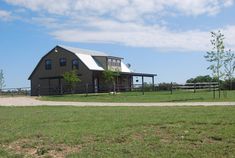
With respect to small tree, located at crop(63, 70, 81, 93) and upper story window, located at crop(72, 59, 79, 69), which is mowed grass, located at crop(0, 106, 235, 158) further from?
upper story window, located at crop(72, 59, 79, 69)

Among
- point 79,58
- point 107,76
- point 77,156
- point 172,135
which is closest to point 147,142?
point 172,135

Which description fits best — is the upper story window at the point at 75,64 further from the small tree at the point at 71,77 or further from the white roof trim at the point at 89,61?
the small tree at the point at 71,77

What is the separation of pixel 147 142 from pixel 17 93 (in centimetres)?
5585

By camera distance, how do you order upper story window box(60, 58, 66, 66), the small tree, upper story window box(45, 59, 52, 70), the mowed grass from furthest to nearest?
upper story window box(45, 59, 52, 70) < upper story window box(60, 58, 66, 66) < the small tree < the mowed grass

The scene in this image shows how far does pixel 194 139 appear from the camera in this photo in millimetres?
9758

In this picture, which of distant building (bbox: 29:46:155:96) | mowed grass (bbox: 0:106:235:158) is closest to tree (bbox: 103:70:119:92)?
distant building (bbox: 29:46:155:96)

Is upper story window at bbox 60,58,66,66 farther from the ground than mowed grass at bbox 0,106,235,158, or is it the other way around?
upper story window at bbox 60,58,66,66

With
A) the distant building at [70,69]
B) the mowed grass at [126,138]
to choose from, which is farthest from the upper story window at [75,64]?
the mowed grass at [126,138]

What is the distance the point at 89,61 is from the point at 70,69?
9.45ft

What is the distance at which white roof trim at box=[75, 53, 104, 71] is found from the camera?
6221cm

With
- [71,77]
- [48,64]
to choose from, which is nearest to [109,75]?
[71,77]

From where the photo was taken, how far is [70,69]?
6328 centimetres

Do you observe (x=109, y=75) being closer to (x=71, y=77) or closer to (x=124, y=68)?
(x=71, y=77)

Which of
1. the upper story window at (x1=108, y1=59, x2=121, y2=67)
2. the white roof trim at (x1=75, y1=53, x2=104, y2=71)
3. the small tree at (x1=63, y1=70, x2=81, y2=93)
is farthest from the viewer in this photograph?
the upper story window at (x1=108, y1=59, x2=121, y2=67)
